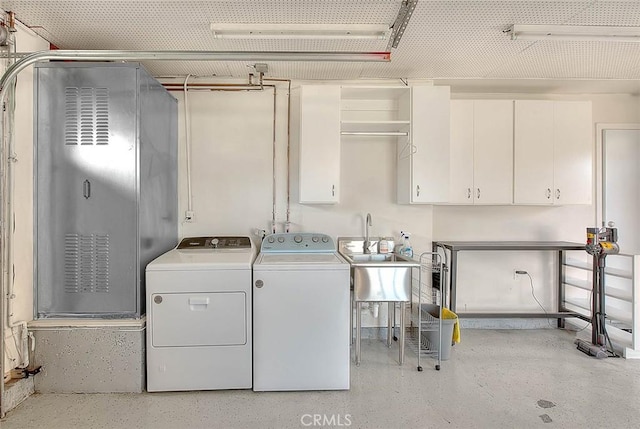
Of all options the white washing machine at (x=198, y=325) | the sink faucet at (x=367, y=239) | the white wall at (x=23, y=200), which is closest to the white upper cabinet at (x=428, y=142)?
the sink faucet at (x=367, y=239)

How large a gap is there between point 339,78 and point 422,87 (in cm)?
77

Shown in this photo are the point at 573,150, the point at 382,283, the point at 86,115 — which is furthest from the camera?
the point at 573,150

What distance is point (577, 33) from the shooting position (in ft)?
8.13

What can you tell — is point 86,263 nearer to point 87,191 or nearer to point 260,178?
point 87,191

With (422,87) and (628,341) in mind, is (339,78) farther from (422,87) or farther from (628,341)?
(628,341)

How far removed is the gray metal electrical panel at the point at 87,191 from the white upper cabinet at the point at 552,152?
3.38 m

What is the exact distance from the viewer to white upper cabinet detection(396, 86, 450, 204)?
3115 millimetres

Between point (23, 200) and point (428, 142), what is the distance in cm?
309

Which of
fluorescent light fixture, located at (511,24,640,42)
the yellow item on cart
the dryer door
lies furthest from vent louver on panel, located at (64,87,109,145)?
the yellow item on cart

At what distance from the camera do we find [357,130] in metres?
3.38

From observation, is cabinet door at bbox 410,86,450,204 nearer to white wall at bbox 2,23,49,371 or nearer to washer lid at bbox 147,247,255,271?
washer lid at bbox 147,247,255,271

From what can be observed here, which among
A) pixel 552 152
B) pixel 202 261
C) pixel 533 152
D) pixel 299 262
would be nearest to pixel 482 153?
pixel 533 152

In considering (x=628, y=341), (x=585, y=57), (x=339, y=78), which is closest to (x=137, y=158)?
(x=339, y=78)

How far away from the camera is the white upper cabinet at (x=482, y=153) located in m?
3.40
